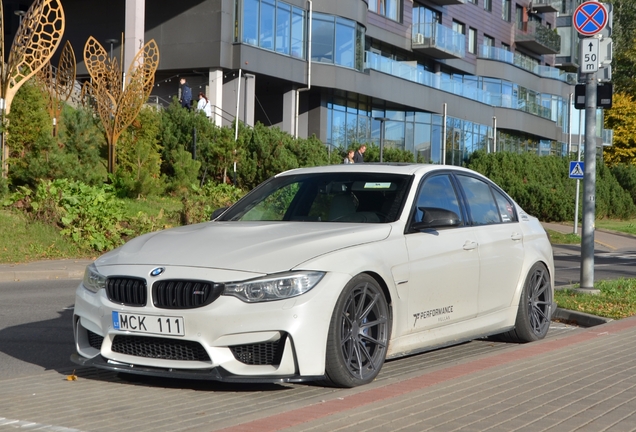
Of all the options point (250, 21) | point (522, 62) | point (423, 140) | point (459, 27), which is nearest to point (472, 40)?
point (459, 27)

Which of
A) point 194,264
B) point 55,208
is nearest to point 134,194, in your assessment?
point 55,208

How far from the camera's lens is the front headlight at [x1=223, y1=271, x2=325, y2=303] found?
5.80 m

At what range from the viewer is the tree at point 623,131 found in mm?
73562

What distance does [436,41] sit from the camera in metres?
51.3

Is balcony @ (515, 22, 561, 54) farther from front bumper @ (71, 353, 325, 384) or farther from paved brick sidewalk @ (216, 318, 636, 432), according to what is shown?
front bumper @ (71, 353, 325, 384)

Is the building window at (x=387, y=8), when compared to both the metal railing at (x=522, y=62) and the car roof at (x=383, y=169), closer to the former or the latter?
the metal railing at (x=522, y=62)

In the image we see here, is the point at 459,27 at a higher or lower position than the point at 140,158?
higher

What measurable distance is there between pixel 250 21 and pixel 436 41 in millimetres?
17866

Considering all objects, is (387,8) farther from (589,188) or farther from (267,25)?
(589,188)

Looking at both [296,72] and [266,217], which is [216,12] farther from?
[266,217]

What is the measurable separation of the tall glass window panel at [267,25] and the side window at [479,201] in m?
28.9

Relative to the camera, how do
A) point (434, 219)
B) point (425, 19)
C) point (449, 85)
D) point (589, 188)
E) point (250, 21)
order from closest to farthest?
point (434, 219), point (589, 188), point (250, 21), point (449, 85), point (425, 19)

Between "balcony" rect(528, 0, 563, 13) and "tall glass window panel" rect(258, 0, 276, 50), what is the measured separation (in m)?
36.7

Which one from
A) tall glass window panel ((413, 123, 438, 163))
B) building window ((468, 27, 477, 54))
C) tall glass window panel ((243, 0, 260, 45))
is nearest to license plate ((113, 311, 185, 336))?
tall glass window panel ((243, 0, 260, 45))
